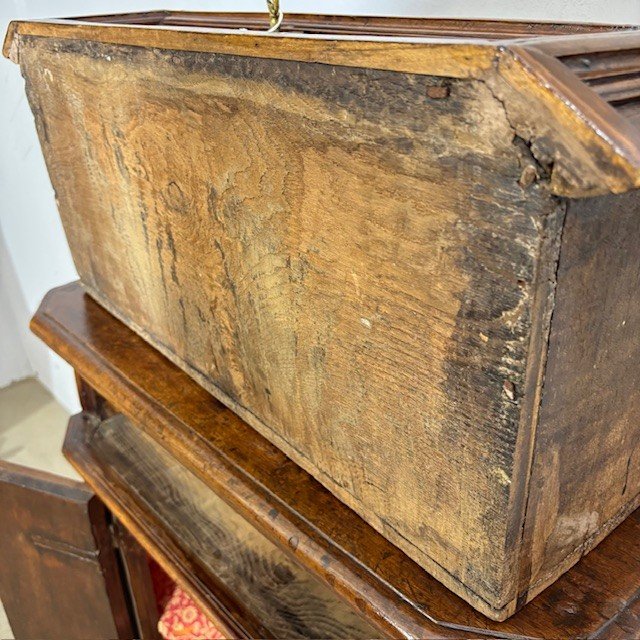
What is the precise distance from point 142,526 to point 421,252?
0.71m

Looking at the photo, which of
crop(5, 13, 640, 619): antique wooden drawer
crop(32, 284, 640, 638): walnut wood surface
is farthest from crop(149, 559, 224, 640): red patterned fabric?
crop(5, 13, 640, 619): antique wooden drawer

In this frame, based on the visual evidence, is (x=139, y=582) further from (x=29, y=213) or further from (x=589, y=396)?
(x=29, y=213)

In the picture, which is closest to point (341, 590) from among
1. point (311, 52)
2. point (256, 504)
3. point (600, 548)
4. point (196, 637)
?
point (256, 504)

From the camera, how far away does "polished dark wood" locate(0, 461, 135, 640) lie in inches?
44.1

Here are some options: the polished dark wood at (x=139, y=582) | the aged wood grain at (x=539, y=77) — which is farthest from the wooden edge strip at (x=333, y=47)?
the polished dark wood at (x=139, y=582)

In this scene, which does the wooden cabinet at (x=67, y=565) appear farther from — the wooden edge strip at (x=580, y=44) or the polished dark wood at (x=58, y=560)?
the wooden edge strip at (x=580, y=44)

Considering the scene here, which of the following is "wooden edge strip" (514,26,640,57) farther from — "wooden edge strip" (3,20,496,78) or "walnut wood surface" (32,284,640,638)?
"walnut wood surface" (32,284,640,638)

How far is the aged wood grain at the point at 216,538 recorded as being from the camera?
35.1 inches

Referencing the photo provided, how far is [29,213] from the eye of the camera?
8.36ft

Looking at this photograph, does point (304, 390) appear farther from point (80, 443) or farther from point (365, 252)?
point (80, 443)

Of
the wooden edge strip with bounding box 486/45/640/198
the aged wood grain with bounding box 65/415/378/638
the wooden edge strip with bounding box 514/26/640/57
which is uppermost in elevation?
the wooden edge strip with bounding box 514/26/640/57

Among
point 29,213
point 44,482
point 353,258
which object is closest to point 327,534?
point 353,258

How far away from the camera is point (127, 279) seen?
1.04 m

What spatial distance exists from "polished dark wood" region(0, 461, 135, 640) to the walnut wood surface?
8.5 inches
